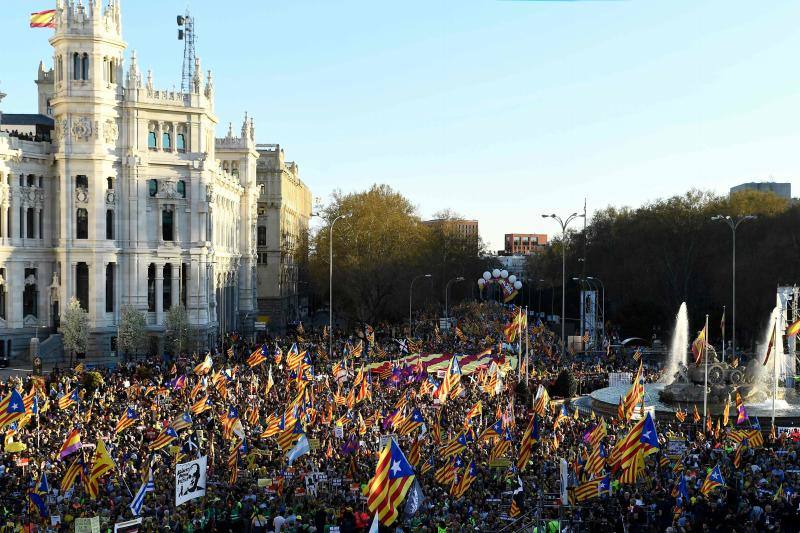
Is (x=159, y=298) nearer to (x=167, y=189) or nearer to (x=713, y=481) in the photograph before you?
(x=167, y=189)

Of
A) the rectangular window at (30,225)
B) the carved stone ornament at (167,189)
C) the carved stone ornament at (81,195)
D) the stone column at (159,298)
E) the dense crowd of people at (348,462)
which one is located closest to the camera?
the dense crowd of people at (348,462)

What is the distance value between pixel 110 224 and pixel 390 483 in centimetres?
4999

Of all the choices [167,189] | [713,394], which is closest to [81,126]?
[167,189]

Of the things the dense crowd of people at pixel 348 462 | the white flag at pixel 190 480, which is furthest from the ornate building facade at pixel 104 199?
the white flag at pixel 190 480

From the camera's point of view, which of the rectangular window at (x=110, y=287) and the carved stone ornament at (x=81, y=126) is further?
the rectangular window at (x=110, y=287)

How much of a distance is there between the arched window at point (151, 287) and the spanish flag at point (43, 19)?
16.2 m

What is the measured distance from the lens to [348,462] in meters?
26.7

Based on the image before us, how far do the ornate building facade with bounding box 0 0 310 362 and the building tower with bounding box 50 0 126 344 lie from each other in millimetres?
62

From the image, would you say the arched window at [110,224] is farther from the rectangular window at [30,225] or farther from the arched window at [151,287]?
the rectangular window at [30,225]

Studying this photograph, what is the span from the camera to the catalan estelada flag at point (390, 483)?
17.5 meters

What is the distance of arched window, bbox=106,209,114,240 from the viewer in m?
63.8

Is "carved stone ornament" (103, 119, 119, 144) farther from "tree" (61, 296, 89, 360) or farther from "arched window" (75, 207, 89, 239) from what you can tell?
"tree" (61, 296, 89, 360)

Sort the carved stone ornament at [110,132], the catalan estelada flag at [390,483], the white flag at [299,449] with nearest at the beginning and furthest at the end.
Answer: the catalan estelada flag at [390,483] → the white flag at [299,449] → the carved stone ornament at [110,132]

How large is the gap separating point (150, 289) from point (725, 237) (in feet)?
150
